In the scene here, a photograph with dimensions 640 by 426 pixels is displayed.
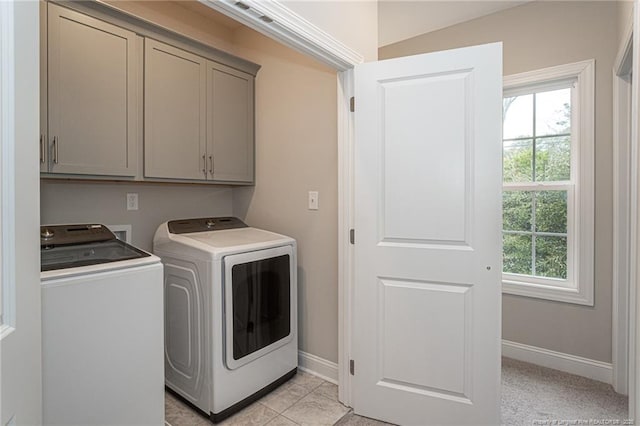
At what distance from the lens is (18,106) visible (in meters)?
0.73

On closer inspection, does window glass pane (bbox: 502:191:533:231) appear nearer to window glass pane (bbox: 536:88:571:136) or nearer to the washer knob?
window glass pane (bbox: 536:88:571:136)

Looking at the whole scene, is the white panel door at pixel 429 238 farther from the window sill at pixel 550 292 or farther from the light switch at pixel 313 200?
the window sill at pixel 550 292

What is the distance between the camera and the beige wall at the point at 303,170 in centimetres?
232

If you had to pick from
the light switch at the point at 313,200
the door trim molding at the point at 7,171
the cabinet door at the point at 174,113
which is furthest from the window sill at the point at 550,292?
the door trim molding at the point at 7,171

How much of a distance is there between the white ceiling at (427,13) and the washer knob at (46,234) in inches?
93.7

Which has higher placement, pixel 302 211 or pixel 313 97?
pixel 313 97

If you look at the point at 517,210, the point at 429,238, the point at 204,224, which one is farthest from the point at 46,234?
the point at 517,210

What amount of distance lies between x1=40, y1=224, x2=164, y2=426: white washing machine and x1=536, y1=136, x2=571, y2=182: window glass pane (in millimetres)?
2646

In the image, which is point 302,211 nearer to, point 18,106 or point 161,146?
point 161,146

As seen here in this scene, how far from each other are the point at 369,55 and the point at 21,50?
1.81 m

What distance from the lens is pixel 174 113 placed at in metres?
2.21

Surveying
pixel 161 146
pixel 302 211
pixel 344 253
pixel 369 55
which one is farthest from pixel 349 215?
pixel 161 146

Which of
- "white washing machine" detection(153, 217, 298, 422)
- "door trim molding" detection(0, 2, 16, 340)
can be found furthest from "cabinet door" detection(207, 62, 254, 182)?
"door trim molding" detection(0, 2, 16, 340)

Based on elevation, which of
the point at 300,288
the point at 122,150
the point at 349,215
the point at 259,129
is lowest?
the point at 300,288
